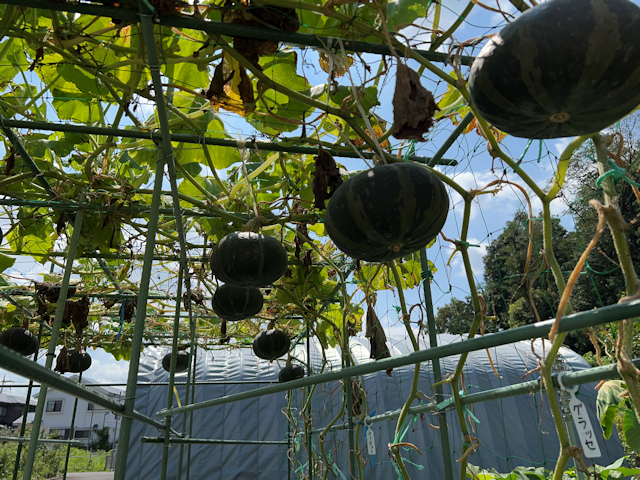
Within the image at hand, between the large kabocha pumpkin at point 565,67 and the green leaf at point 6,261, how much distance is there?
183 inches

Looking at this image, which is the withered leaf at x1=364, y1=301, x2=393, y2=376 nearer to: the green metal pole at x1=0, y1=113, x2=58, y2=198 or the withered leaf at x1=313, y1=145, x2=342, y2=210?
the withered leaf at x1=313, y1=145, x2=342, y2=210

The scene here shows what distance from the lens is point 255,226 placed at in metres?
2.76

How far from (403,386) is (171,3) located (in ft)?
30.2

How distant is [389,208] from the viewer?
60.4 inches

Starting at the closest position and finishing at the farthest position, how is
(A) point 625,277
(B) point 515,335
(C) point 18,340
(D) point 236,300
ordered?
(B) point 515,335, (A) point 625,277, (D) point 236,300, (C) point 18,340

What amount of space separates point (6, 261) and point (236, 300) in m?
2.72

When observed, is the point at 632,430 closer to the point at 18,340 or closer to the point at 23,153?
the point at 23,153

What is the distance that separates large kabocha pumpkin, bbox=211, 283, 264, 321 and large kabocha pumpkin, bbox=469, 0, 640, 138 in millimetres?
2290

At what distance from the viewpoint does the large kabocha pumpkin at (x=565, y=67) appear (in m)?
1.10

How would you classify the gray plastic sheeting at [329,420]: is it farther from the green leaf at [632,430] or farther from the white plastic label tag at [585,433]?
the white plastic label tag at [585,433]

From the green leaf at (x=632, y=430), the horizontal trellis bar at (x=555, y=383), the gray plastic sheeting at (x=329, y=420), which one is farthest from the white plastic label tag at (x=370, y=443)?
the gray plastic sheeting at (x=329, y=420)

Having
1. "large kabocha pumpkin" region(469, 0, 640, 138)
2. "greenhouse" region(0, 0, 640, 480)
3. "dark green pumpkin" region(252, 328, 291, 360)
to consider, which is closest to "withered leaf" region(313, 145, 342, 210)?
"greenhouse" region(0, 0, 640, 480)

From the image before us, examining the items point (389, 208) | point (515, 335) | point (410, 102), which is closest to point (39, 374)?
point (515, 335)

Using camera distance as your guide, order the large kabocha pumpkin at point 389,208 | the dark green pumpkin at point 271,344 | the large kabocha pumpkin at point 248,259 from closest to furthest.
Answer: the large kabocha pumpkin at point 389,208
the large kabocha pumpkin at point 248,259
the dark green pumpkin at point 271,344
